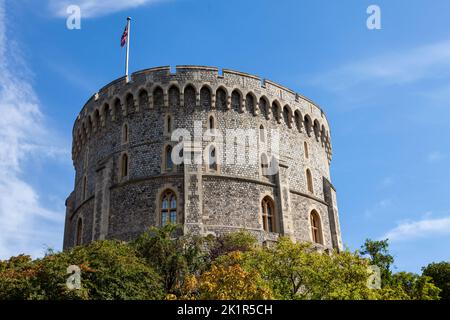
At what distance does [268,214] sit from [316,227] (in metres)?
3.86

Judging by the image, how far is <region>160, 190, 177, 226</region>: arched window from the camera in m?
24.6

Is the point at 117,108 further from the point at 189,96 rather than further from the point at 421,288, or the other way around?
the point at 421,288

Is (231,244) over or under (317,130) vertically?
under

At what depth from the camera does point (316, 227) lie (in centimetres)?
2839

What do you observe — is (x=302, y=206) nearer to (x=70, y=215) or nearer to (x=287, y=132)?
(x=287, y=132)

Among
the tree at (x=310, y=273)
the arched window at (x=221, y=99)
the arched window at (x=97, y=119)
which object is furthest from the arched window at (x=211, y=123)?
the tree at (x=310, y=273)

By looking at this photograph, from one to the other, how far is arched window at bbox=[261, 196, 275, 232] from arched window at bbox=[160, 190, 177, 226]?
15.4 ft

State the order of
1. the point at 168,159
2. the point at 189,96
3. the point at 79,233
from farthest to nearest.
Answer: the point at 79,233 < the point at 189,96 < the point at 168,159

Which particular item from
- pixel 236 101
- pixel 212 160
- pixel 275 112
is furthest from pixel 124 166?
A: pixel 275 112

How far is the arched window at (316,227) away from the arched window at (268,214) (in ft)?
10.4

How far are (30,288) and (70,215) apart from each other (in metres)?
16.1
